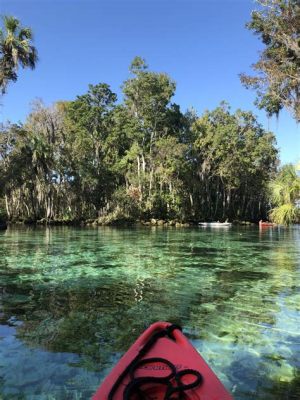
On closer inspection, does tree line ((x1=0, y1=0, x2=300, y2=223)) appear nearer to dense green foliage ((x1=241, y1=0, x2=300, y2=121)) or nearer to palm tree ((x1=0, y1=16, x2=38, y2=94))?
palm tree ((x1=0, y1=16, x2=38, y2=94))

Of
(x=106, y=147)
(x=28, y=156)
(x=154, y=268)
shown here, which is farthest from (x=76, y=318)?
(x=106, y=147)

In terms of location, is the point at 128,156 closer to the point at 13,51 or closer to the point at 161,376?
the point at 13,51

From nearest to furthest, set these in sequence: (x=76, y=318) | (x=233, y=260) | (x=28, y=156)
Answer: (x=76, y=318), (x=233, y=260), (x=28, y=156)

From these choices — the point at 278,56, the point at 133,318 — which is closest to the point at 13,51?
the point at 278,56

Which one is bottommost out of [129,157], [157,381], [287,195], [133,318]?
[133,318]

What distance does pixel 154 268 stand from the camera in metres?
13.1

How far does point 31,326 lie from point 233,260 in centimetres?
1013

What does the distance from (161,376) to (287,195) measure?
919cm

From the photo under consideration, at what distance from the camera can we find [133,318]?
707 cm

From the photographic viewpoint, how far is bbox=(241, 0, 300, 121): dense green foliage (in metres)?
20.8

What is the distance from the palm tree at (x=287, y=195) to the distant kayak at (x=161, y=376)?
328 inches

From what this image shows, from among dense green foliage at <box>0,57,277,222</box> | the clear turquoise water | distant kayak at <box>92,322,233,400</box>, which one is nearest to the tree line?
dense green foliage at <box>0,57,277,222</box>

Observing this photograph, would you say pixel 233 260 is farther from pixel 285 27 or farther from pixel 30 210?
pixel 30 210

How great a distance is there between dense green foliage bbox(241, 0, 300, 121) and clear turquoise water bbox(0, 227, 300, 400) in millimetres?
11359
